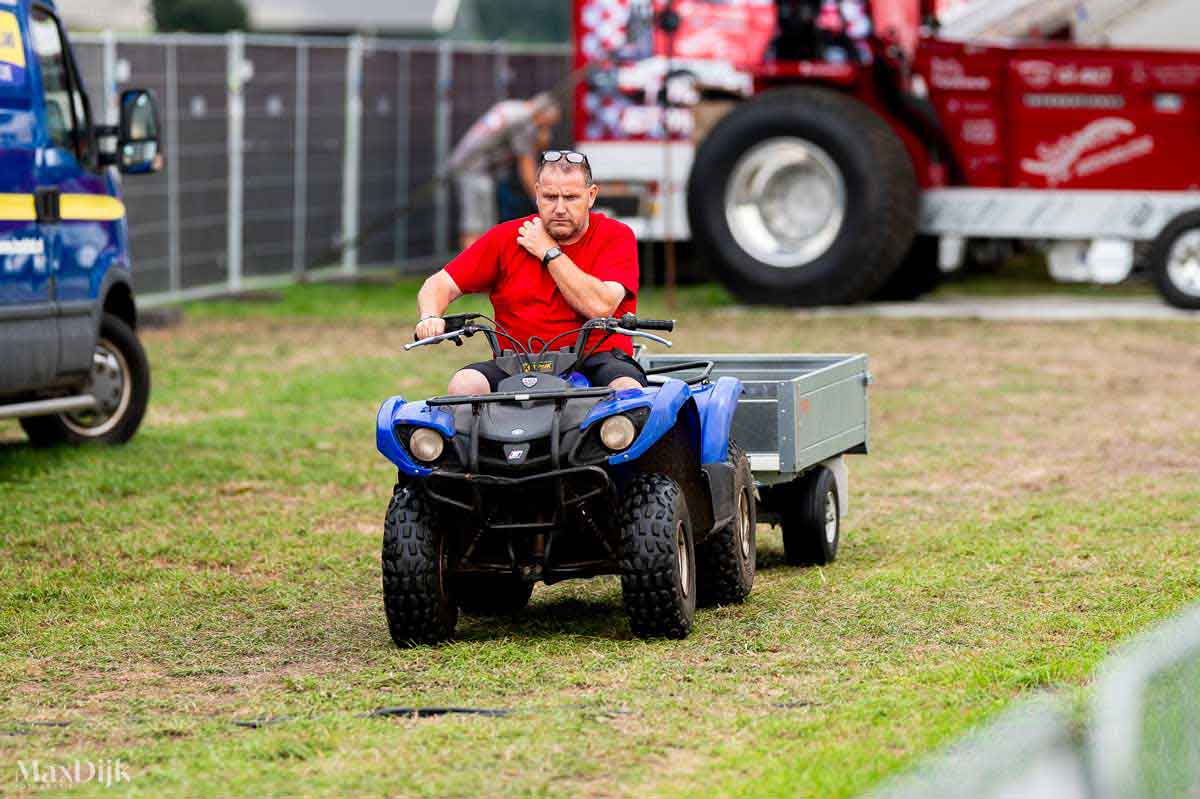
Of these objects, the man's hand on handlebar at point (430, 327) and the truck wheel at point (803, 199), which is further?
the truck wheel at point (803, 199)

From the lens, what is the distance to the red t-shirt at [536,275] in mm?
7066

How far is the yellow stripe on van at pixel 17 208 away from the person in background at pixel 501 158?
11234 mm

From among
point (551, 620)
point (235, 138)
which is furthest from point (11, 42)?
point (235, 138)

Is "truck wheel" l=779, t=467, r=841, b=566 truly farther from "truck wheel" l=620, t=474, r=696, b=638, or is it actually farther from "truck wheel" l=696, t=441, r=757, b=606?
"truck wheel" l=620, t=474, r=696, b=638

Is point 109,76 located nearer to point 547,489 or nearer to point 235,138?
point 235,138

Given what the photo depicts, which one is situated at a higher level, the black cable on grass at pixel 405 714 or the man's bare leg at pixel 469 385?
the man's bare leg at pixel 469 385

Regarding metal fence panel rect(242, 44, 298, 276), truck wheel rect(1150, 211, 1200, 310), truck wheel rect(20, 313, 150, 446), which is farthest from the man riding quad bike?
metal fence panel rect(242, 44, 298, 276)

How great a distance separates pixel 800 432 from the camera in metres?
7.78

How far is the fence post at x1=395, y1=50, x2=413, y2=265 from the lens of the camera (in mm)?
22453

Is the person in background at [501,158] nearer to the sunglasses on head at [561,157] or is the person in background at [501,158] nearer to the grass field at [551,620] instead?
the grass field at [551,620]

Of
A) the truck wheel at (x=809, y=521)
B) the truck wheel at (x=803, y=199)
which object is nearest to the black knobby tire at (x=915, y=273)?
the truck wheel at (x=803, y=199)

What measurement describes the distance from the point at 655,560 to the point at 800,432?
144 centimetres

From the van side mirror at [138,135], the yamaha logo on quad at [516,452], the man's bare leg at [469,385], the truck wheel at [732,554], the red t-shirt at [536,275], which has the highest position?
the van side mirror at [138,135]

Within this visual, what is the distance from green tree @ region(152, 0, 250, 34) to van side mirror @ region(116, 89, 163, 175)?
27252 mm
